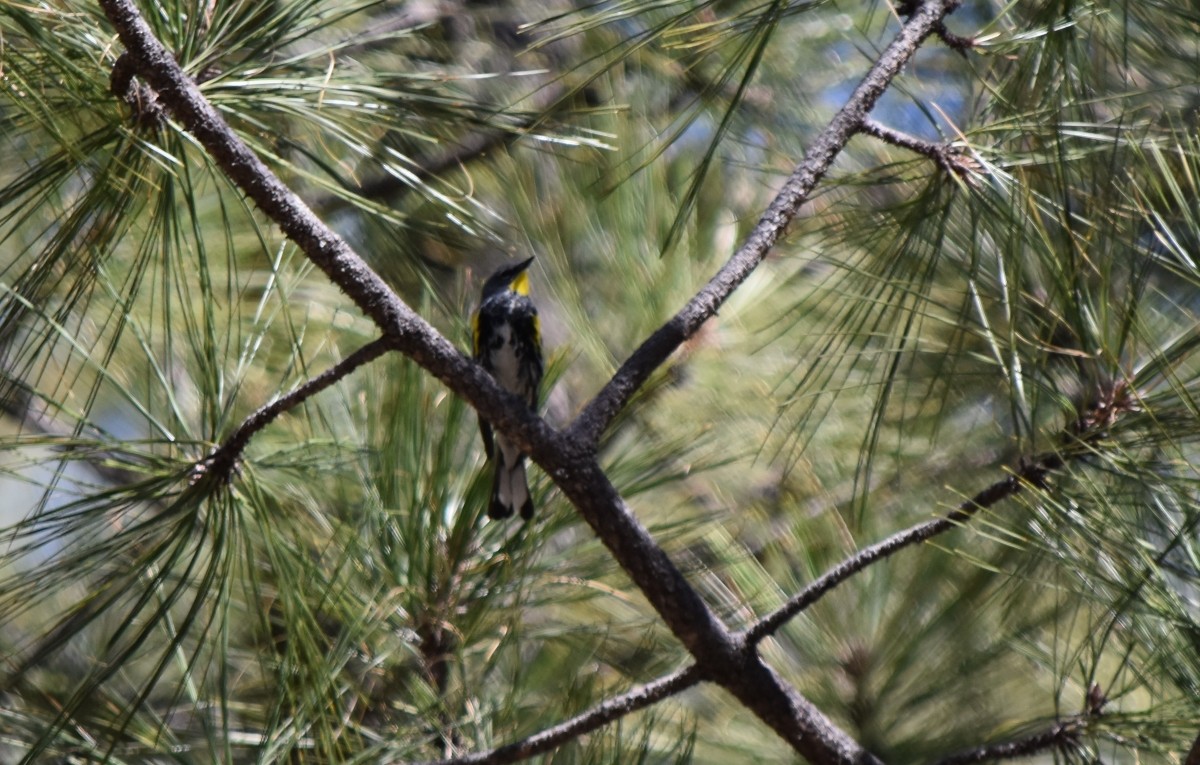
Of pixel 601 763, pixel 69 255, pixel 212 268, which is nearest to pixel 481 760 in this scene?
pixel 601 763

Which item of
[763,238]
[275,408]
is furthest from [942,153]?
[275,408]

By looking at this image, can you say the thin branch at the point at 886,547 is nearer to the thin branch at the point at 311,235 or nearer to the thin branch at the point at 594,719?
the thin branch at the point at 594,719

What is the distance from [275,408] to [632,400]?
559 millimetres

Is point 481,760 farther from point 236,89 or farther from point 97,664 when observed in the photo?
point 236,89

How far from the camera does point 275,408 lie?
970 millimetres

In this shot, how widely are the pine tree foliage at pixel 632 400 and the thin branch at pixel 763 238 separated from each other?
0.15ft

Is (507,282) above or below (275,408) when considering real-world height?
above

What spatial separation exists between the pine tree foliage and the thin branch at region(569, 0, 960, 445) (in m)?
0.05

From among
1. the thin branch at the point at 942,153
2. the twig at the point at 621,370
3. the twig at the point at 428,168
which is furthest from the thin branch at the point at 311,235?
the twig at the point at 428,168

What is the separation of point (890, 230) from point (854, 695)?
566mm

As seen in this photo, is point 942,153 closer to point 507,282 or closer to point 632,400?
point 632,400

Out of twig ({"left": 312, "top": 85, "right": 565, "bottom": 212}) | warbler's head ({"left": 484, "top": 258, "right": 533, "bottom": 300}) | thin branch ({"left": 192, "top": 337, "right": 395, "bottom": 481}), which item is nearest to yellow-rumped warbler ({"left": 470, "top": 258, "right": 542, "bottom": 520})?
warbler's head ({"left": 484, "top": 258, "right": 533, "bottom": 300})

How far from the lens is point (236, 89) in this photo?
3.63 feet

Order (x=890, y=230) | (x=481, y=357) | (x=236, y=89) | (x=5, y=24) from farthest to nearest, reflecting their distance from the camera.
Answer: (x=481, y=357), (x=890, y=230), (x=236, y=89), (x=5, y=24)
